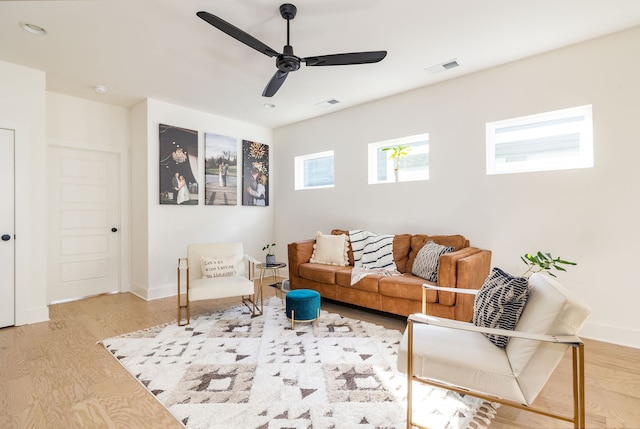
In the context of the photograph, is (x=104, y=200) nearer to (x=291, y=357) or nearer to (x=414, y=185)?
(x=291, y=357)

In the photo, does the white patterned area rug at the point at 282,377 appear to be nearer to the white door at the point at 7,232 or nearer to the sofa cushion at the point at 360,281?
the sofa cushion at the point at 360,281

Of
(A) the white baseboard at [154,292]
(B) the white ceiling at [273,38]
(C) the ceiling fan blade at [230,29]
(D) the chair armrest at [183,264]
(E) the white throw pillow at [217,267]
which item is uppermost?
(B) the white ceiling at [273,38]

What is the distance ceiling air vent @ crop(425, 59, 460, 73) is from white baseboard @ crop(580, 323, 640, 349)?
2889mm

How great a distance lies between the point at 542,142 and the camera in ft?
10.7

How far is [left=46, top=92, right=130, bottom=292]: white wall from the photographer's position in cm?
402

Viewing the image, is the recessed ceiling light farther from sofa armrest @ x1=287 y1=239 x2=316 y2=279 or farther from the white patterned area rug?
sofa armrest @ x1=287 y1=239 x2=316 y2=279

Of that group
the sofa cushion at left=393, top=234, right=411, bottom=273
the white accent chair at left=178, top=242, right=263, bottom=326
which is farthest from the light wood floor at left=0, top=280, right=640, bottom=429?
the sofa cushion at left=393, top=234, right=411, bottom=273

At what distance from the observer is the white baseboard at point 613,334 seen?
2699 millimetres

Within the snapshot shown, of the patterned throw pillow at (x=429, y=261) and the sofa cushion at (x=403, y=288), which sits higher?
the patterned throw pillow at (x=429, y=261)

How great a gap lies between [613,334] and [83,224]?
243 inches

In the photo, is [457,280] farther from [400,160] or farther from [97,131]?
[97,131]

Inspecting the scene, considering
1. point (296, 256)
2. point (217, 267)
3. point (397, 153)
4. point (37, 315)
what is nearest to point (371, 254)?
point (296, 256)

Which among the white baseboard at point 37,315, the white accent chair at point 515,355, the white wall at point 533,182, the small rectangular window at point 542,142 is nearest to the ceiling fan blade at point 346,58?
the white wall at point 533,182

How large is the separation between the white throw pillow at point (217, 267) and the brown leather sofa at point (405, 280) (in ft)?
2.56
